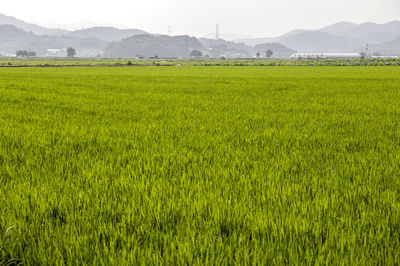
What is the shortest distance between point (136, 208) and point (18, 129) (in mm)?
4486

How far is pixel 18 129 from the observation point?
19.0 ft

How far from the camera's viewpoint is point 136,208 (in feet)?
8.39

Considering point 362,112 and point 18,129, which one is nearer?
point 18,129

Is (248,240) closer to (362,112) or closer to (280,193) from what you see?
(280,193)

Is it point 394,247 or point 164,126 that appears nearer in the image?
point 394,247

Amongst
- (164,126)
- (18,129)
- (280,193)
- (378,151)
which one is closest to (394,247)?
(280,193)

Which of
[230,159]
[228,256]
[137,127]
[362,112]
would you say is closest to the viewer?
[228,256]

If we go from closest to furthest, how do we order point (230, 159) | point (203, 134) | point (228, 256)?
point (228, 256) → point (230, 159) → point (203, 134)

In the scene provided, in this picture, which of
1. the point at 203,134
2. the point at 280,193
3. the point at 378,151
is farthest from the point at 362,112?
the point at 280,193

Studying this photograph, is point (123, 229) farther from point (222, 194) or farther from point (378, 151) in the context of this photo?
point (378, 151)

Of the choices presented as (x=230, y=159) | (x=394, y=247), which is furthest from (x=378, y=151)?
(x=394, y=247)

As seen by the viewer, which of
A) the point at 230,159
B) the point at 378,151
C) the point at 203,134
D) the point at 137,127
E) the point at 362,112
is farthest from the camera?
the point at 362,112

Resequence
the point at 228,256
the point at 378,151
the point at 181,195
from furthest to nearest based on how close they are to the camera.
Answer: the point at 378,151 < the point at 181,195 < the point at 228,256

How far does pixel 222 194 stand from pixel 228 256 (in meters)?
1.04
